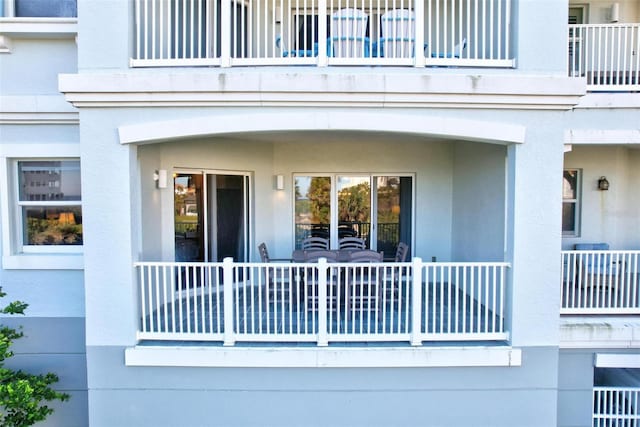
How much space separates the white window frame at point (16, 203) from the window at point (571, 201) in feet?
30.0

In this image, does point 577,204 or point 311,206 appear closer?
point 577,204

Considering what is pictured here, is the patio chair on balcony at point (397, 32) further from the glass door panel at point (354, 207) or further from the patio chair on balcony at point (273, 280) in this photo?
the patio chair on balcony at point (273, 280)

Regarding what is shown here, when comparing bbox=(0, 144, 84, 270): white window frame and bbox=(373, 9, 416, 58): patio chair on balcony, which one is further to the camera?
bbox=(0, 144, 84, 270): white window frame

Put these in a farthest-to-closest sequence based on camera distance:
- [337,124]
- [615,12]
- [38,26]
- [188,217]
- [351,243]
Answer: [351,243] → [615,12] → [188,217] → [38,26] → [337,124]

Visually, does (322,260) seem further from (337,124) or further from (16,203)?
(16,203)

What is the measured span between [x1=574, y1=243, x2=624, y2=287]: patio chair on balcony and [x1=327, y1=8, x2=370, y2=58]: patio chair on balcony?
4.73 metres

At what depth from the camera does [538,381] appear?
16.1 feet

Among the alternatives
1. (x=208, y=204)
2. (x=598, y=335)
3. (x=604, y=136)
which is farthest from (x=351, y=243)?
(x=604, y=136)

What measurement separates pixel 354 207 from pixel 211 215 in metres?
3.04

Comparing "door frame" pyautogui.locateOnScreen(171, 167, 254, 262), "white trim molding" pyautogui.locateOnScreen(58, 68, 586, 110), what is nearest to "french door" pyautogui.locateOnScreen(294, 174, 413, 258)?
"door frame" pyautogui.locateOnScreen(171, 167, 254, 262)

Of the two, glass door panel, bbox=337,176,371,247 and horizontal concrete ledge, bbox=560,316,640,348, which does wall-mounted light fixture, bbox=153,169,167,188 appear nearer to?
glass door panel, bbox=337,176,371,247

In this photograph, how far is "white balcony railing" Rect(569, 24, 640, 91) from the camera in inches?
240

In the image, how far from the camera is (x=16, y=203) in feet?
19.4

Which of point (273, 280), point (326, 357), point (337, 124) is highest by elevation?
point (337, 124)
